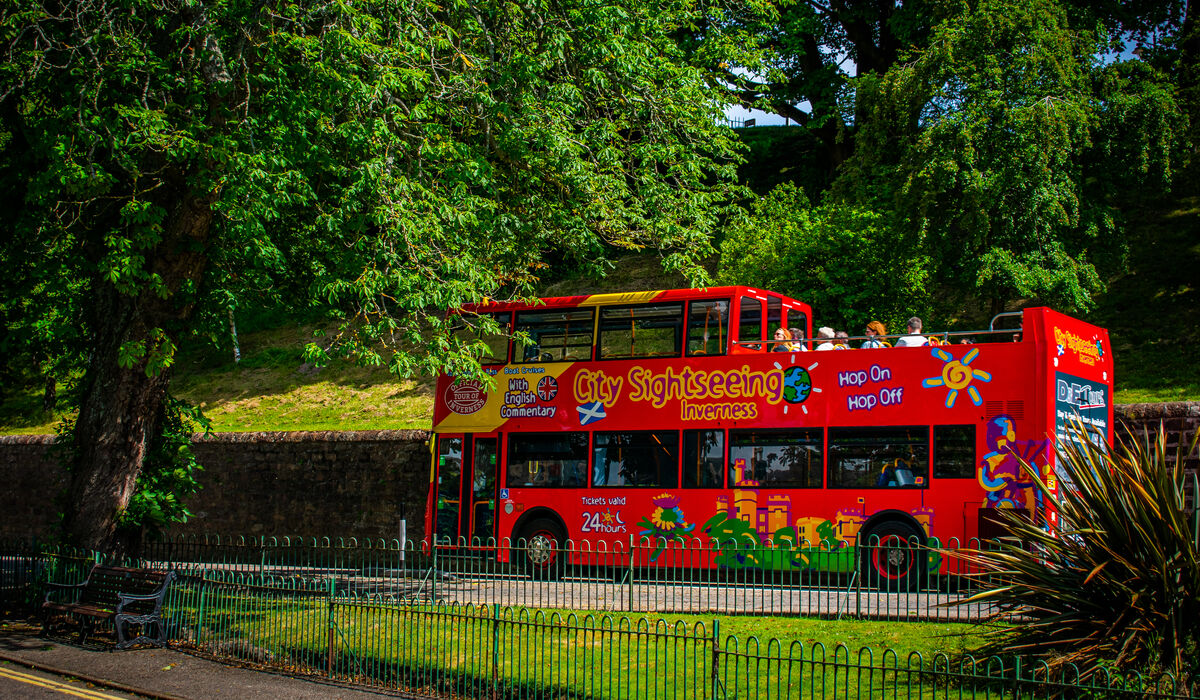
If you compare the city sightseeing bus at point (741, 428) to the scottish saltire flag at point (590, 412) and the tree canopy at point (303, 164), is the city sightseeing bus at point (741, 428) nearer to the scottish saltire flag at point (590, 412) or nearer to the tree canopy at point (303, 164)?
the scottish saltire flag at point (590, 412)

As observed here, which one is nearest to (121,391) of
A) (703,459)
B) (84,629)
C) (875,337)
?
(84,629)

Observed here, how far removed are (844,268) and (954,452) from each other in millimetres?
7061

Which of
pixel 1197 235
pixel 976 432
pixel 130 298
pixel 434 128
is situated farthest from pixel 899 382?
pixel 1197 235

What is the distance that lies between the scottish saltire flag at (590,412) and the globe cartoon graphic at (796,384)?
312cm

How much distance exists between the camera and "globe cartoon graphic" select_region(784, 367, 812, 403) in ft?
49.9

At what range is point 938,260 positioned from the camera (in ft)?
67.3

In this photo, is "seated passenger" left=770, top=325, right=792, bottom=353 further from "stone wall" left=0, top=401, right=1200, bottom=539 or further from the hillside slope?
"stone wall" left=0, top=401, right=1200, bottom=539

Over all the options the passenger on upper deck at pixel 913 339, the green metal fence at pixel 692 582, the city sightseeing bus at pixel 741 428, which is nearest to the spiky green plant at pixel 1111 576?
the green metal fence at pixel 692 582

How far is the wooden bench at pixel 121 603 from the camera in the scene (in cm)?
1182

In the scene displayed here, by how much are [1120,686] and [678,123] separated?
1060cm

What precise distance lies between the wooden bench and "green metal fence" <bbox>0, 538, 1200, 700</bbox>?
0.21 meters

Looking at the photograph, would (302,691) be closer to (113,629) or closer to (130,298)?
(113,629)

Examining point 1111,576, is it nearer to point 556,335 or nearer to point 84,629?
point 556,335

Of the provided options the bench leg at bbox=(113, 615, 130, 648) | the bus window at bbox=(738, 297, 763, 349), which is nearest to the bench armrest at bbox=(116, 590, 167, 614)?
the bench leg at bbox=(113, 615, 130, 648)
